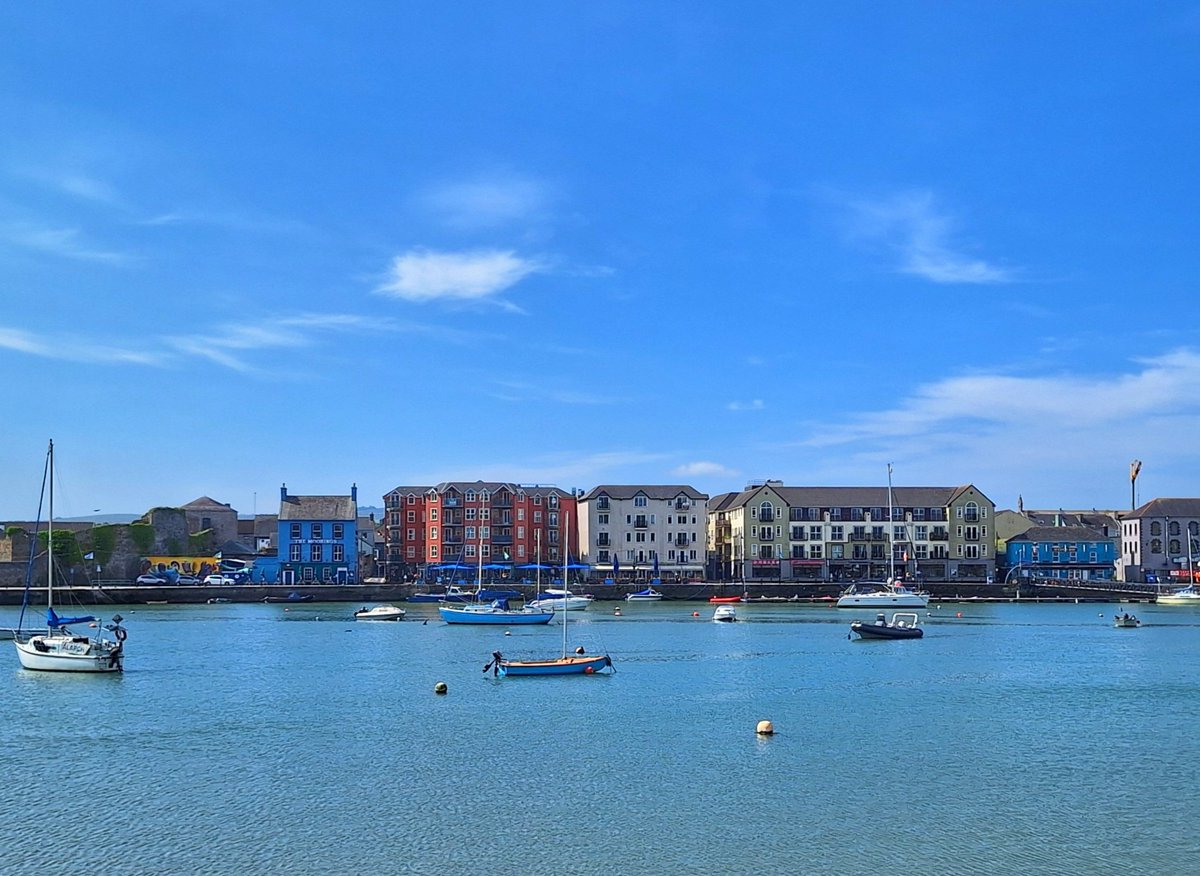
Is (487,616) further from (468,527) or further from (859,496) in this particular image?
(859,496)

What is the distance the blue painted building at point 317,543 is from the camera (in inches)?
5251

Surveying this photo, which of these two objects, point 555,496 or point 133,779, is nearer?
point 133,779

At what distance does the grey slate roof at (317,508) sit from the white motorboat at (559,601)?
92.6ft

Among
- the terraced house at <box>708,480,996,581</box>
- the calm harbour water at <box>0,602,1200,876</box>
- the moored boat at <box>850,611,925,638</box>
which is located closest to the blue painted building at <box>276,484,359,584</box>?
the terraced house at <box>708,480,996,581</box>

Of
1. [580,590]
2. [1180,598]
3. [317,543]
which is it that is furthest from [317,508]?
[1180,598]

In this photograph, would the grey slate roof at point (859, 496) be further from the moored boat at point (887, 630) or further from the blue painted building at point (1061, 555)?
the moored boat at point (887, 630)

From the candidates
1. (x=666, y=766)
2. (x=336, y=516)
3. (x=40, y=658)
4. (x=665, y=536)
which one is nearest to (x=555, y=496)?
(x=665, y=536)

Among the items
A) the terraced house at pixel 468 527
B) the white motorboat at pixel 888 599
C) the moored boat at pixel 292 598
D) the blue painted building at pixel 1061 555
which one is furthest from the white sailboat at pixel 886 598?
the moored boat at pixel 292 598

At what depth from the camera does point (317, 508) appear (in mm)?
135375

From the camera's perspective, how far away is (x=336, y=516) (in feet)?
442

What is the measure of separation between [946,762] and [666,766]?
337 inches

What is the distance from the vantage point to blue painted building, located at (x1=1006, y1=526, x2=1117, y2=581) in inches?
5837

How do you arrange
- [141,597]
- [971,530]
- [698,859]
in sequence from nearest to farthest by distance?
[698,859], [141,597], [971,530]

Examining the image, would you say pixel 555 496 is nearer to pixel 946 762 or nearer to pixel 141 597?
pixel 141 597
